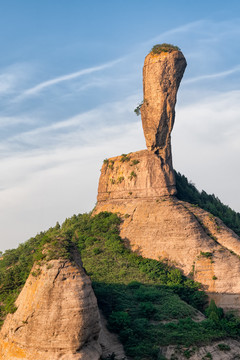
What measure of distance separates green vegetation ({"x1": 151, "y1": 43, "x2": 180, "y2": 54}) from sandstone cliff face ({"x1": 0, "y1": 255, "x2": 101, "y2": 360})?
109ft

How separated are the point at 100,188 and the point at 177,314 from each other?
24.9 metres

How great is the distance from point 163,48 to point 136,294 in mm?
29249

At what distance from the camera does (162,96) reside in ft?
163

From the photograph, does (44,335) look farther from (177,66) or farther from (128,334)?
(177,66)

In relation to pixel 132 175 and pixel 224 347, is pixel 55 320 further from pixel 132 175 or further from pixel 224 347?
pixel 132 175

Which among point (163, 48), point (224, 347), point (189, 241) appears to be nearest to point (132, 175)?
point (189, 241)

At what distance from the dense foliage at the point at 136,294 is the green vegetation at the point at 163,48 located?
20.0 m

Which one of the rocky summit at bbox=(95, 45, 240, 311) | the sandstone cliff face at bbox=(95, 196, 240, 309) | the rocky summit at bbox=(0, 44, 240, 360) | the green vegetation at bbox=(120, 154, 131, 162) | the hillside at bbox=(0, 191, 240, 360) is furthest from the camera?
the green vegetation at bbox=(120, 154, 131, 162)

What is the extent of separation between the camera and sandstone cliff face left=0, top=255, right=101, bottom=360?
909 inches

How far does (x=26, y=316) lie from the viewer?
24.1 m

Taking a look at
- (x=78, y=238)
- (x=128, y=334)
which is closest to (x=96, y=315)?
(x=128, y=334)

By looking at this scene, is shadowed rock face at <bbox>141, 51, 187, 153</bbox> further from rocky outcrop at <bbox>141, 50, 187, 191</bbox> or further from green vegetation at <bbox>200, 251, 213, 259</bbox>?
green vegetation at <bbox>200, 251, 213, 259</bbox>

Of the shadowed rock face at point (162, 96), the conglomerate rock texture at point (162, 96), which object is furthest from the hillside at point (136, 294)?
the shadowed rock face at point (162, 96)

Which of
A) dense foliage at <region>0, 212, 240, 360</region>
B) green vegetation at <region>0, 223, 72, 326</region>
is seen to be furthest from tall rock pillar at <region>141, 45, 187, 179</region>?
green vegetation at <region>0, 223, 72, 326</region>
